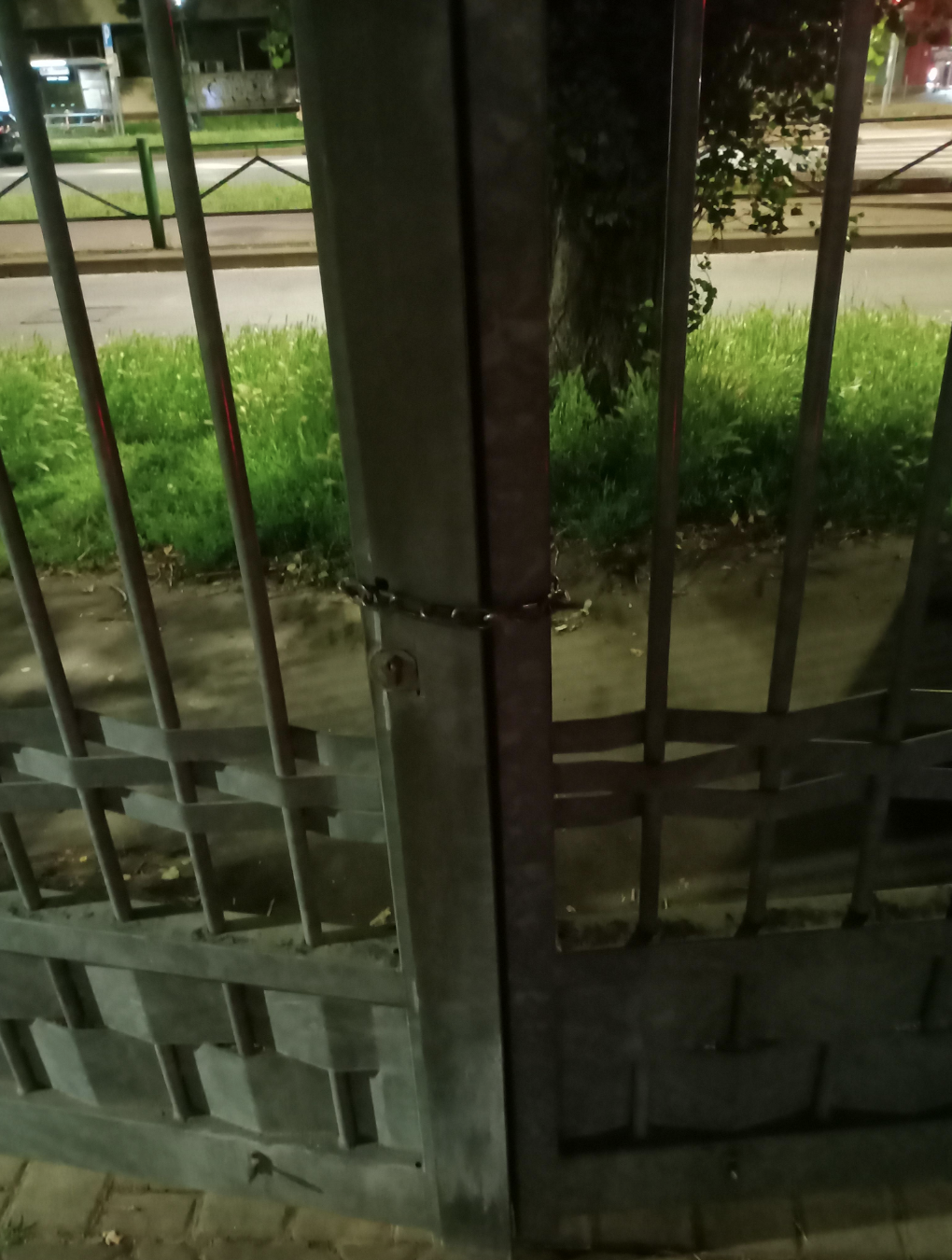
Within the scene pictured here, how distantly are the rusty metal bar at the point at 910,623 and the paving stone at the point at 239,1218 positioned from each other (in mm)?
1502

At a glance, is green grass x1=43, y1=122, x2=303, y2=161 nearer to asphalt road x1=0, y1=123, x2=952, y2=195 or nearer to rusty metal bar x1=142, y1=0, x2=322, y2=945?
asphalt road x1=0, y1=123, x2=952, y2=195

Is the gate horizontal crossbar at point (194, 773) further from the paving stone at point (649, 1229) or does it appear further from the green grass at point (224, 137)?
the green grass at point (224, 137)

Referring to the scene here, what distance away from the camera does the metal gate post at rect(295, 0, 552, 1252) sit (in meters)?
1.18

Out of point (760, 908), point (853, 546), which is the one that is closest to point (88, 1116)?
point (760, 908)

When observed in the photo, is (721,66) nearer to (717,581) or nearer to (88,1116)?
(717,581)

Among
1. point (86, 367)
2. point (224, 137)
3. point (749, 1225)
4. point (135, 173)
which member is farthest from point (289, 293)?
point (135, 173)

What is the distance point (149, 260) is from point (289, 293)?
348 cm

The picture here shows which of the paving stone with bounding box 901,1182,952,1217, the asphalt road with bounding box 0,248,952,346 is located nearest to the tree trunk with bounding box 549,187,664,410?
the asphalt road with bounding box 0,248,952,346

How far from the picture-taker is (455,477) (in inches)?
54.2

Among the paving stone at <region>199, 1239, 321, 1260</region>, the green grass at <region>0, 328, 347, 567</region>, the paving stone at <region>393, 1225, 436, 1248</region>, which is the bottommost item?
the paving stone at <region>393, 1225, 436, 1248</region>

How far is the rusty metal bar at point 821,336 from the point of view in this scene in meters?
1.21

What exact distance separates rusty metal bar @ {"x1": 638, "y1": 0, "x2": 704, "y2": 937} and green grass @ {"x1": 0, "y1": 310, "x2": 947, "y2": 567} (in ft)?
9.87

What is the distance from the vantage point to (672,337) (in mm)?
1384

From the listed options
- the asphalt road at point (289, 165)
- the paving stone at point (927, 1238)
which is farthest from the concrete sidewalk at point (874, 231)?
the paving stone at point (927, 1238)
